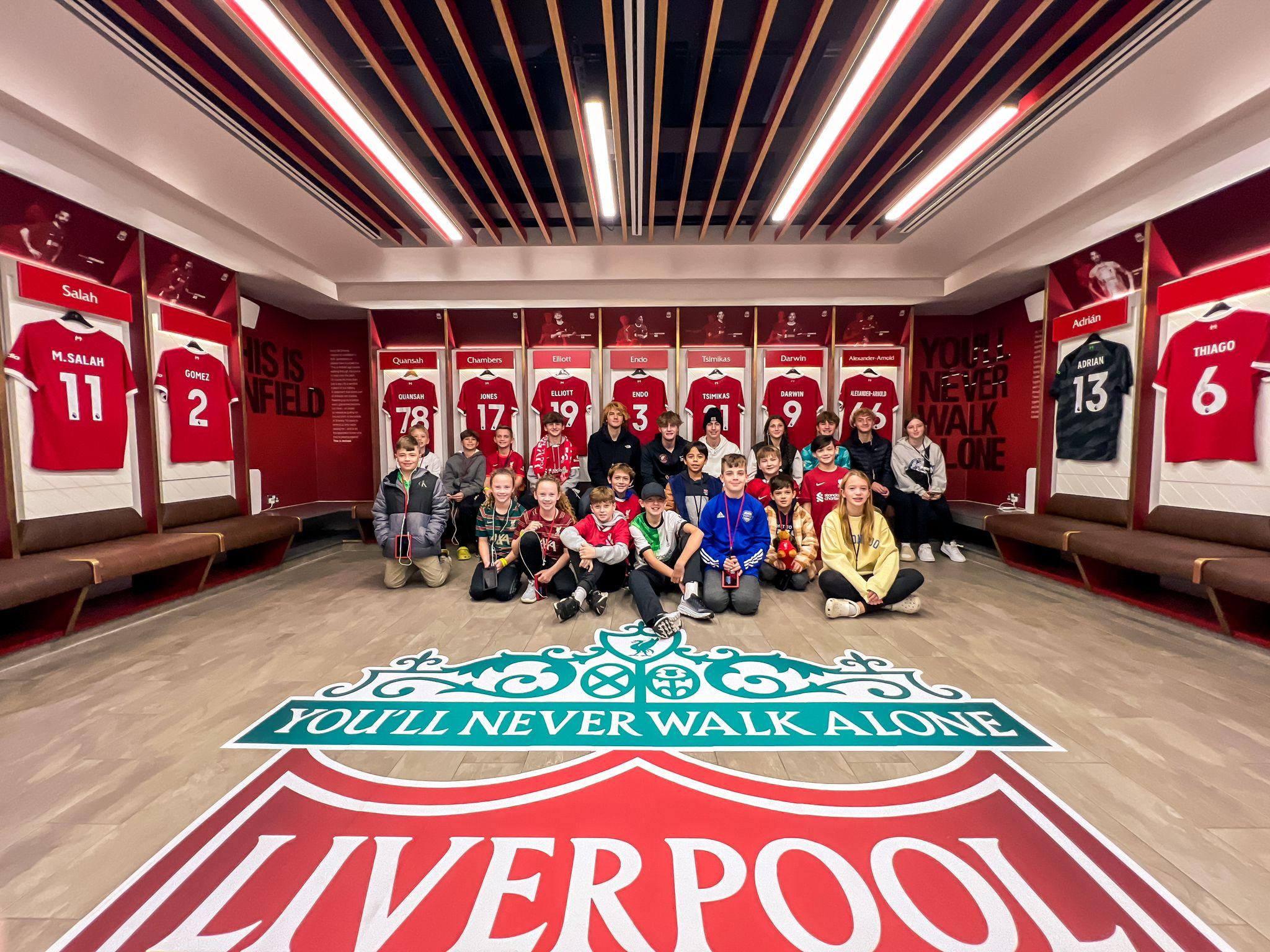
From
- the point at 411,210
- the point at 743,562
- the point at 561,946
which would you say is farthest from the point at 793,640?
the point at 411,210

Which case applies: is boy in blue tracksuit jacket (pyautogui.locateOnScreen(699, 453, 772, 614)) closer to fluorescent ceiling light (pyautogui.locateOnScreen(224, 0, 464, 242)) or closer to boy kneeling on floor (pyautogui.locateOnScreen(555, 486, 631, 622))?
boy kneeling on floor (pyautogui.locateOnScreen(555, 486, 631, 622))

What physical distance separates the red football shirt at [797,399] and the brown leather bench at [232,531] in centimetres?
555

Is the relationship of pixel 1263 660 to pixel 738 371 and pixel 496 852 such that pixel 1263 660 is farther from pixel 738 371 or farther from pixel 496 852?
pixel 738 371

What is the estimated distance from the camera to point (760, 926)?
123 centimetres

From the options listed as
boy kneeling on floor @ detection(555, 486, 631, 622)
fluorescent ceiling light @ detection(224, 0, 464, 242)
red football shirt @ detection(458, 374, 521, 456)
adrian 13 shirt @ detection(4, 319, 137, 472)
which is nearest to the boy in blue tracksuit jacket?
boy kneeling on floor @ detection(555, 486, 631, 622)

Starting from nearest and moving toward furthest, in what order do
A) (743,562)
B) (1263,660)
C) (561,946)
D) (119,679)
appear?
(561,946) → (119,679) → (1263,660) → (743,562)

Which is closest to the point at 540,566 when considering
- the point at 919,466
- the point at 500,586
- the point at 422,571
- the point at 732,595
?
the point at 500,586

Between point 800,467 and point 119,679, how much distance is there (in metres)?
5.16

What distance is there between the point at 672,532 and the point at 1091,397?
4.02 metres

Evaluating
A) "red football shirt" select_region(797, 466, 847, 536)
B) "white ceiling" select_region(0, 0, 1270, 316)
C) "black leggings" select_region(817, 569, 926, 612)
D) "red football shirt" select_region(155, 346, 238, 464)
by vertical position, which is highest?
"white ceiling" select_region(0, 0, 1270, 316)

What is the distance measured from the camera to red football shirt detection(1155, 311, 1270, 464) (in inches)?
133

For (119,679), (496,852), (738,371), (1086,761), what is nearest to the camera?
(496,852)

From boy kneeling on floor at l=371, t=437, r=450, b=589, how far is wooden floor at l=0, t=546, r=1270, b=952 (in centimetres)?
34

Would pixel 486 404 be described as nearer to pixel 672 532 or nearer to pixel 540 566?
pixel 540 566
